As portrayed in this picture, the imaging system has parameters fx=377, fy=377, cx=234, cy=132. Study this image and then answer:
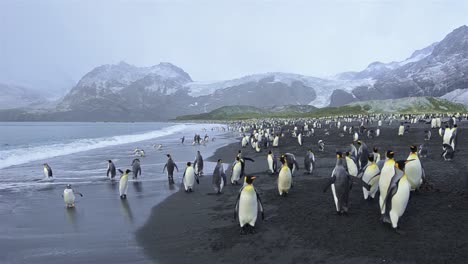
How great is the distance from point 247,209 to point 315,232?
5.18 ft

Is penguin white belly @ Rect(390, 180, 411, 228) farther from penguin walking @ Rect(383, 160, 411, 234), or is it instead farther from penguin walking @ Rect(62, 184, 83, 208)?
penguin walking @ Rect(62, 184, 83, 208)

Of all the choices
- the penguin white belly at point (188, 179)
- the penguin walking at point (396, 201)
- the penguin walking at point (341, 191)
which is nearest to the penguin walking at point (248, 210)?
the penguin walking at point (341, 191)

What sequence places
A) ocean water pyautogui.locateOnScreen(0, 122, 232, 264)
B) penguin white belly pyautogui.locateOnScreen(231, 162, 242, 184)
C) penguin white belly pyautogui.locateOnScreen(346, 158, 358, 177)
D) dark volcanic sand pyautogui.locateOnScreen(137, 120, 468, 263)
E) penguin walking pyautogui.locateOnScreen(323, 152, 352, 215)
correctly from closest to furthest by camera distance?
dark volcanic sand pyautogui.locateOnScreen(137, 120, 468, 263) < ocean water pyautogui.locateOnScreen(0, 122, 232, 264) < penguin walking pyautogui.locateOnScreen(323, 152, 352, 215) < penguin white belly pyautogui.locateOnScreen(346, 158, 358, 177) < penguin white belly pyautogui.locateOnScreen(231, 162, 242, 184)

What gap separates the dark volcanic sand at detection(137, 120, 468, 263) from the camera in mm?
6773

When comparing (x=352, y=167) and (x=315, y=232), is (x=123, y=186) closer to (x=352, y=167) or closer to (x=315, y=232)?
(x=315, y=232)

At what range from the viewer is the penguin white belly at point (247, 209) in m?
8.53

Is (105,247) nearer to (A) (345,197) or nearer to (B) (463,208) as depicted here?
(A) (345,197)

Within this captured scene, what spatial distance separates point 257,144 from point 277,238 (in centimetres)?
1948

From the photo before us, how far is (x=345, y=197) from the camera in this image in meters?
8.94

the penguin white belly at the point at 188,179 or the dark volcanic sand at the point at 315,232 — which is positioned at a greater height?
the penguin white belly at the point at 188,179

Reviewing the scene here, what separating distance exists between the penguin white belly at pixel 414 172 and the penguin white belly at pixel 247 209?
13.9ft

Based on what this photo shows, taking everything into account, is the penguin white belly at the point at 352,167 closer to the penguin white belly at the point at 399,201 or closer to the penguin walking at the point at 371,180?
the penguin walking at the point at 371,180

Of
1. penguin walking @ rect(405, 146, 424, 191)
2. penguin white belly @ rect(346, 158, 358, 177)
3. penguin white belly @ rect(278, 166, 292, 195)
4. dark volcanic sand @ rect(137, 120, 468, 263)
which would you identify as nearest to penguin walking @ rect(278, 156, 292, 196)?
penguin white belly @ rect(278, 166, 292, 195)

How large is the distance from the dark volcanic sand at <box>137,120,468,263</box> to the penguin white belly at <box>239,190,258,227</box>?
31 cm
